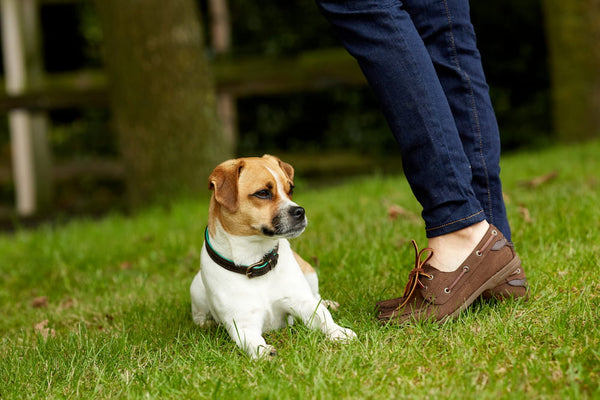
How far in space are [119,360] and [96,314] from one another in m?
0.96

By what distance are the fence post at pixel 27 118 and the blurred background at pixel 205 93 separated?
0.02 metres

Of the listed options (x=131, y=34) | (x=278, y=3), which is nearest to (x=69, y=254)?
(x=131, y=34)

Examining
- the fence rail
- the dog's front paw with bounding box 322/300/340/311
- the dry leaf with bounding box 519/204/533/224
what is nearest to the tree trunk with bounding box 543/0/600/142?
the fence rail

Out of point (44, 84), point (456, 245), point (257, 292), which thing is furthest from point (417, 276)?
point (44, 84)

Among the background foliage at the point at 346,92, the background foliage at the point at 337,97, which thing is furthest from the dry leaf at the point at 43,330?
the background foliage at the point at 346,92

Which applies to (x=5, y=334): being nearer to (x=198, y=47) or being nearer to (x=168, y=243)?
(x=168, y=243)

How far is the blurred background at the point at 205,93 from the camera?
6488mm

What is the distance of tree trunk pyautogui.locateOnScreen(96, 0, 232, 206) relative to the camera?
21.1 ft

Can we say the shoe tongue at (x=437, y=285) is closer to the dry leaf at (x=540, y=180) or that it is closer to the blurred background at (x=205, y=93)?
the dry leaf at (x=540, y=180)

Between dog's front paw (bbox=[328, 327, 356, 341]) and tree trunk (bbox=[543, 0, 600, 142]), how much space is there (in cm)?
685

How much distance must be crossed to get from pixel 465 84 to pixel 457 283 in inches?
31.6

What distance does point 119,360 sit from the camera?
259cm

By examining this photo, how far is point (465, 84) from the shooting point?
2.72 m

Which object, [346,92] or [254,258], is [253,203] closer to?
[254,258]
